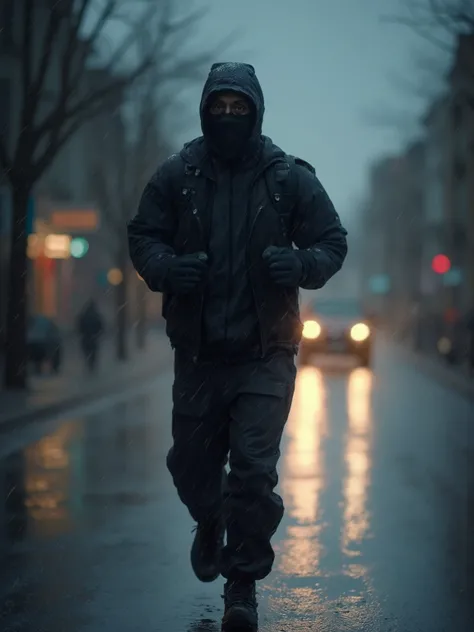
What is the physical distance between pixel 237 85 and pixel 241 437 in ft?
4.25

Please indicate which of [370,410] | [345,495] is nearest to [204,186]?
[345,495]

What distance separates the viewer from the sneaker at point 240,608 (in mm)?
4777

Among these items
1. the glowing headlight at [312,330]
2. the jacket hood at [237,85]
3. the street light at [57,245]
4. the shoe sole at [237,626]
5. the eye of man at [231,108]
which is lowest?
the shoe sole at [237,626]

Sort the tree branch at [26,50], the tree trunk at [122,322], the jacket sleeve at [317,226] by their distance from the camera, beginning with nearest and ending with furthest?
the jacket sleeve at [317,226], the tree branch at [26,50], the tree trunk at [122,322]

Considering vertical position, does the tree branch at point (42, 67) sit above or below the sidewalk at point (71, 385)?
above

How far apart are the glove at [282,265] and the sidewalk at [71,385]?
30.9 feet

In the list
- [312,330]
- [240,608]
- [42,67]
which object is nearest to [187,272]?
[240,608]

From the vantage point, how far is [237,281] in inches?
193

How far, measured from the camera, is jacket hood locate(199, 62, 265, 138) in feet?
16.1

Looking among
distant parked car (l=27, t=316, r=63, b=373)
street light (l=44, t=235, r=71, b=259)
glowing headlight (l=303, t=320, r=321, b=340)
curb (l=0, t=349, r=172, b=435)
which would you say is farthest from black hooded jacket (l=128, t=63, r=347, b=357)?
street light (l=44, t=235, r=71, b=259)

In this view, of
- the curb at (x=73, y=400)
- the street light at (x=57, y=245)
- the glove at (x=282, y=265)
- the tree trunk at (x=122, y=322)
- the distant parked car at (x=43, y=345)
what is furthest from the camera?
the street light at (x=57, y=245)

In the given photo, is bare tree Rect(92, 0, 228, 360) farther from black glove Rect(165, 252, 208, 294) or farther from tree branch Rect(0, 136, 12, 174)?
black glove Rect(165, 252, 208, 294)

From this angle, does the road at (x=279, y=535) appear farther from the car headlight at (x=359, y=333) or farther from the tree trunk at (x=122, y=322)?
the tree trunk at (x=122, y=322)

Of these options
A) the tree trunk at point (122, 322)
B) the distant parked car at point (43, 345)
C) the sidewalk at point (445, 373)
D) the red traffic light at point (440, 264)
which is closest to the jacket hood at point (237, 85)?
the sidewalk at point (445, 373)
